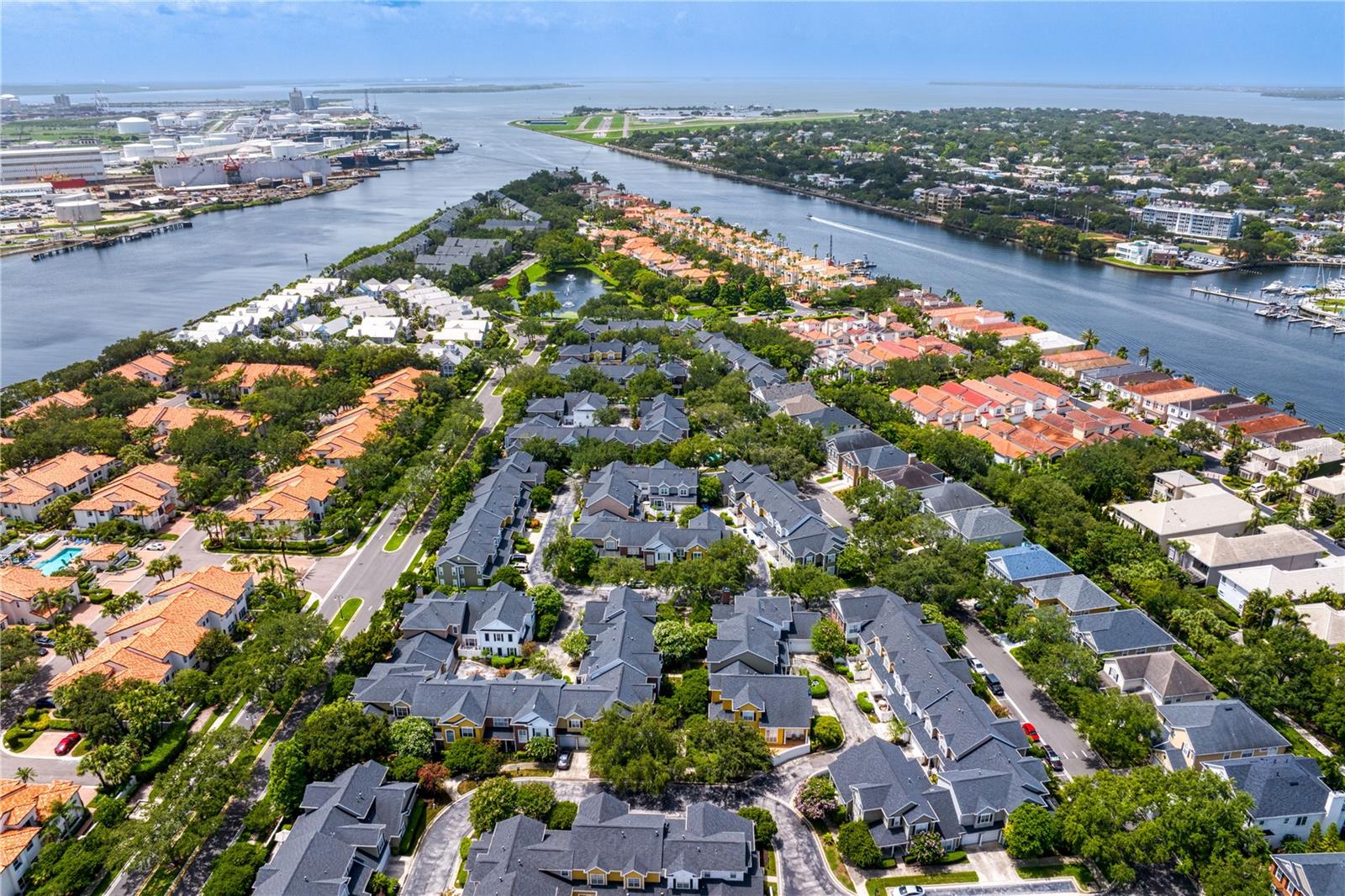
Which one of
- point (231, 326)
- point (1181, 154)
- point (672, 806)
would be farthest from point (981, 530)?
point (1181, 154)

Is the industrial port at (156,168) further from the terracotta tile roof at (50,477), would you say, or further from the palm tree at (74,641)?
the palm tree at (74,641)

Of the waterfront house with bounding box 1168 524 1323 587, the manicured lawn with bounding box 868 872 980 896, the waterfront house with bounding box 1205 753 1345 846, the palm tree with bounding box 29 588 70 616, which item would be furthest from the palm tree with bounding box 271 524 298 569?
the waterfront house with bounding box 1168 524 1323 587

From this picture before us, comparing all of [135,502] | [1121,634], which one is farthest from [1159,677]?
[135,502]

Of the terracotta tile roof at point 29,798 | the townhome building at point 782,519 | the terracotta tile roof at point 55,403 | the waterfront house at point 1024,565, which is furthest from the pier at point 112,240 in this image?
the waterfront house at point 1024,565

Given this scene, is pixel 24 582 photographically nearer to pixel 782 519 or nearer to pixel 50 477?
pixel 50 477

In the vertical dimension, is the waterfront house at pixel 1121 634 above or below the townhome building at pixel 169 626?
above

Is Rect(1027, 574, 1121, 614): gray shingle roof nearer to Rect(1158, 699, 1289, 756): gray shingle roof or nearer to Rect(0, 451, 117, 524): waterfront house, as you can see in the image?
Rect(1158, 699, 1289, 756): gray shingle roof
